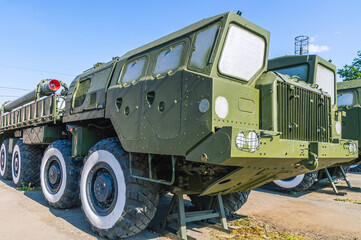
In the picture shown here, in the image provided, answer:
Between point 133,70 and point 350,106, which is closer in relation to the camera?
point 133,70

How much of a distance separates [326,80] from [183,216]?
4.00m

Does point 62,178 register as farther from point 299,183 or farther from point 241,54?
point 299,183

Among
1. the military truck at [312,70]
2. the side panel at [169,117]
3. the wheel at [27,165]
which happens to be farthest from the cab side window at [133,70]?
the wheel at [27,165]

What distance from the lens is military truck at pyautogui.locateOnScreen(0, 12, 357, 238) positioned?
2.96 meters

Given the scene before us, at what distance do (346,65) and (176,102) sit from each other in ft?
79.4

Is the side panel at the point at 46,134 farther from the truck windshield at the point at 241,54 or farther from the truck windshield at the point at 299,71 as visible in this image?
the truck windshield at the point at 299,71

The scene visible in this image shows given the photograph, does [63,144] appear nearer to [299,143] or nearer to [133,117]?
[133,117]

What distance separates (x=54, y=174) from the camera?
219 inches

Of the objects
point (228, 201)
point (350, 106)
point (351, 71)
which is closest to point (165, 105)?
point (228, 201)

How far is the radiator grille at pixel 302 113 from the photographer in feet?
11.4

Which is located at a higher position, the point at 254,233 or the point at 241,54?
the point at 241,54

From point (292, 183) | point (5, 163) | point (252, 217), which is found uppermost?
point (5, 163)

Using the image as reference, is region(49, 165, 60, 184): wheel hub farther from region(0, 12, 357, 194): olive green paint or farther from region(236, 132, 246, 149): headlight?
region(236, 132, 246, 149): headlight

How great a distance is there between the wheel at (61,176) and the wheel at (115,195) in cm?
96
